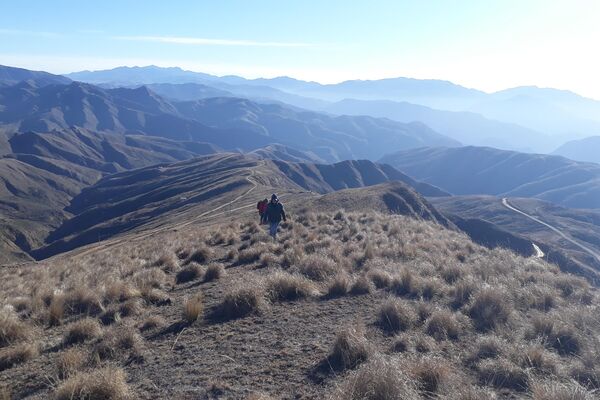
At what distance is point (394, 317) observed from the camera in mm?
8773

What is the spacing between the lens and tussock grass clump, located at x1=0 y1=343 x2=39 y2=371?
24.0ft

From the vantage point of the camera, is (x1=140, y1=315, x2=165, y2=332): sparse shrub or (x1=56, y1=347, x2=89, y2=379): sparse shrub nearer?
(x1=56, y1=347, x2=89, y2=379): sparse shrub

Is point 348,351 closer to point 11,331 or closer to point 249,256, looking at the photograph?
point 11,331

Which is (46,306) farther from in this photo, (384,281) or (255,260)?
(384,281)

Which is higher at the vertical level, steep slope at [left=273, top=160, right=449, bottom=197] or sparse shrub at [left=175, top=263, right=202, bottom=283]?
sparse shrub at [left=175, top=263, right=202, bottom=283]

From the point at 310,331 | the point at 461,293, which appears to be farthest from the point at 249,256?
the point at 461,293

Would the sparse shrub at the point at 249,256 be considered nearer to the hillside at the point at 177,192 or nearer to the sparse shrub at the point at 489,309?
the sparse shrub at the point at 489,309

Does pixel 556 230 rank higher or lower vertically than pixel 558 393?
lower

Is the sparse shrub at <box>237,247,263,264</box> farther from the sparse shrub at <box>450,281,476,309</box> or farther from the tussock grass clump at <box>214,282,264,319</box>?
the sparse shrub at <box>450,281,476,309</box>

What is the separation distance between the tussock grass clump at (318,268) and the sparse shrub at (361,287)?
98cm

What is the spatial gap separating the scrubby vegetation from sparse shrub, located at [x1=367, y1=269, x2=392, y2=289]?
3 centimetres

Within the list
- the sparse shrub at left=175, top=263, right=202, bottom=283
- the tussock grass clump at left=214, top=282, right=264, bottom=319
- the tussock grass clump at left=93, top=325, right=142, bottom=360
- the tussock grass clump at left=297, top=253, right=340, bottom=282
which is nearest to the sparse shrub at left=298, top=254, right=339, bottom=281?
the tussock grass clump at left=297, top=253, right=340, bottom=282

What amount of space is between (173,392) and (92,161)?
20047 cm

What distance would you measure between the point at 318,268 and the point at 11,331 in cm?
668
